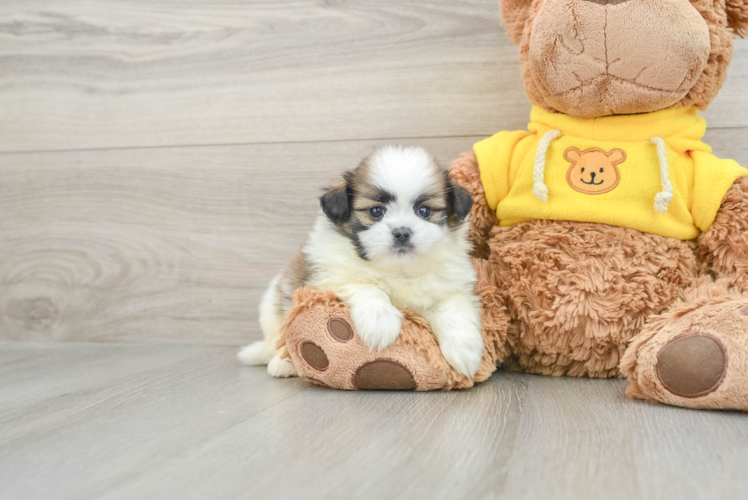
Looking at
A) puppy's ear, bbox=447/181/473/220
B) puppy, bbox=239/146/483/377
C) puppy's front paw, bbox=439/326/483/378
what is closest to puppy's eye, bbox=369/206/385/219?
puppy, bbox=239/146/483/377

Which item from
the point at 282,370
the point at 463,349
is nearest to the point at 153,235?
the point at 282,370

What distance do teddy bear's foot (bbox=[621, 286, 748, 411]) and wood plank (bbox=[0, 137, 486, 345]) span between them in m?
0.93

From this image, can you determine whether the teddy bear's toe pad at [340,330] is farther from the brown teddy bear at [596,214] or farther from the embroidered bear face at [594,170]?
the embroidered bear face at [594,170]

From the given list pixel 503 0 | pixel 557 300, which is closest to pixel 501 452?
pixel 557 300

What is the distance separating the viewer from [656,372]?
1.19m

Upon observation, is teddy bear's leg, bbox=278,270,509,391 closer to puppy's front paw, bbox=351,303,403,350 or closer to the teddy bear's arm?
puppy's front paw, bbox=351,303,403,350

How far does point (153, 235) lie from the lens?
6.93 feet

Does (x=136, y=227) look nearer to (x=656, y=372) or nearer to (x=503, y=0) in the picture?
(x=503, y=0)

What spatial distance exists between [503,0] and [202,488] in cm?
129

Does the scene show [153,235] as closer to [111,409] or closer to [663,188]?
[111,409]

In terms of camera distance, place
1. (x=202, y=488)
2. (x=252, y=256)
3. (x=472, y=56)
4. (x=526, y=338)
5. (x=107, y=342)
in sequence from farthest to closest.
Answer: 1. (x=107, y=342)
2. (x=252, y=256)
3. (x=472, y=56)
4. (x=526, y=338)
5. (x=202, y=488)

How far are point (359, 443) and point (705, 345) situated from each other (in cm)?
66

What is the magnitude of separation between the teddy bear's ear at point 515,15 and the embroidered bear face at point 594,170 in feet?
1.07

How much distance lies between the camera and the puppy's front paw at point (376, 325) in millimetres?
1299
